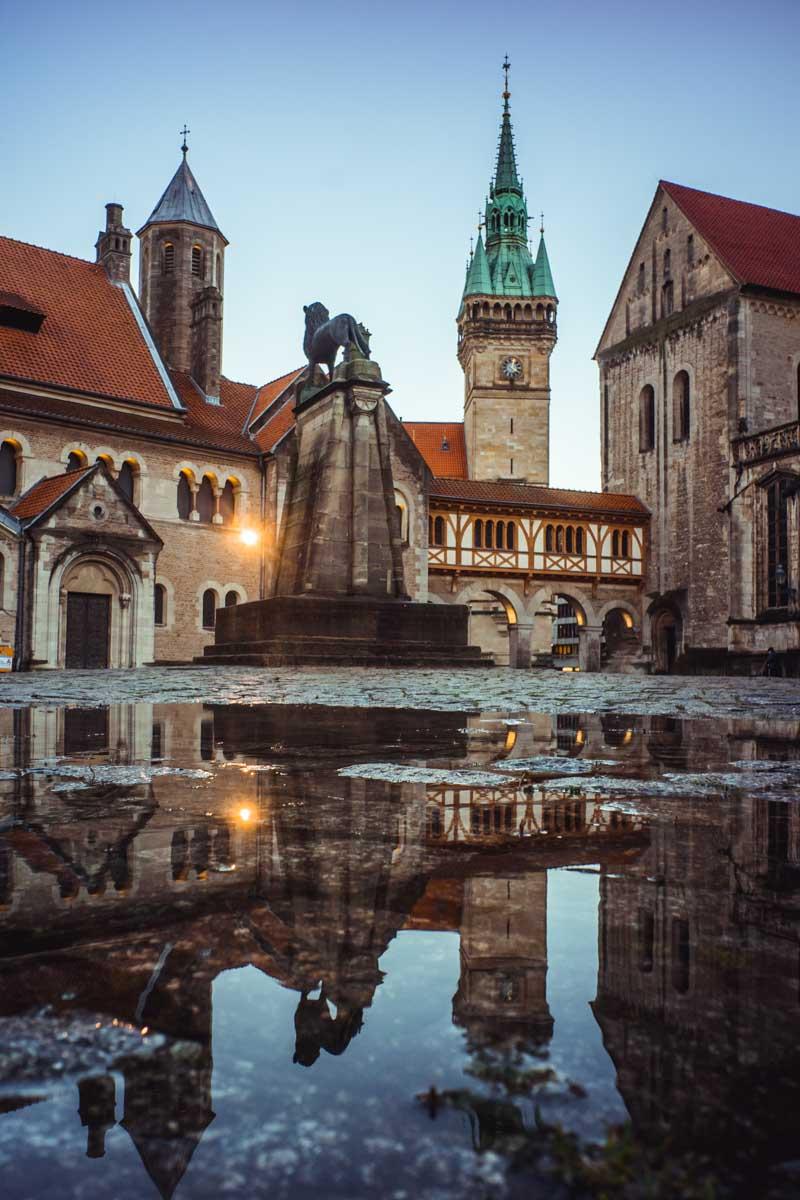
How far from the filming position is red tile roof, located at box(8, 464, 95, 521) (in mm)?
24419

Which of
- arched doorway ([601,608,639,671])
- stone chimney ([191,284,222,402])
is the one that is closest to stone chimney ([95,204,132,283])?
stone chimney ([191,284,222,402])

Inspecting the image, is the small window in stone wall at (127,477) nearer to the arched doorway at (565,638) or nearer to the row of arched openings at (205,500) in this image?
the row of arched openings at (205,500)

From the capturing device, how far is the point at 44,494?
25.1m

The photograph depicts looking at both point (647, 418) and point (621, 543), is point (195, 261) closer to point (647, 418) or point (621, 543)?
point (647, 418)

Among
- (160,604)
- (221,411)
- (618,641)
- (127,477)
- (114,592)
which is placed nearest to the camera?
(114,592)

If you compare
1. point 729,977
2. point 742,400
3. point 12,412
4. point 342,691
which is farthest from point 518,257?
point 729,977

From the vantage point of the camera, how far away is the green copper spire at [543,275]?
57938 millimetres

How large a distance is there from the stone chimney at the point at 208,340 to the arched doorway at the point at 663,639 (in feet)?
63.3

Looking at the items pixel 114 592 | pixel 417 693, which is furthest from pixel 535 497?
pixel 417 693

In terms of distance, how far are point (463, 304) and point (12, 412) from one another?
125 feet

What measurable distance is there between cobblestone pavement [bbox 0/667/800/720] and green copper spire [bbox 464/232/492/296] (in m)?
48.7

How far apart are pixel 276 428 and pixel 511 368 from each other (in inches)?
1087

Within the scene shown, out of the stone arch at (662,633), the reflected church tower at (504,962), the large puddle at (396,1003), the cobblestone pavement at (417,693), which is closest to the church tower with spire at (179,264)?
the stone arch at (662,633)

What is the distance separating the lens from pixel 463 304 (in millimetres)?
58281
